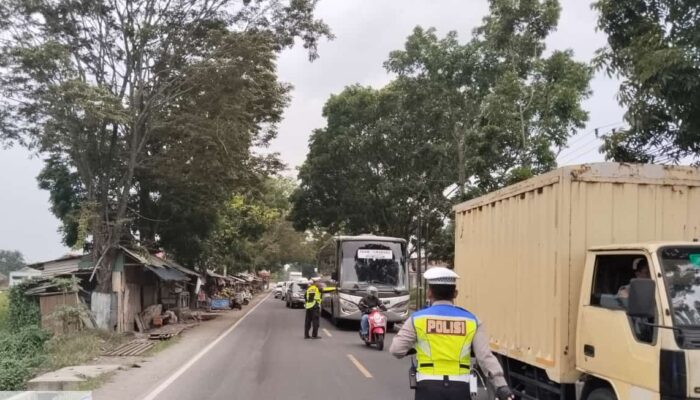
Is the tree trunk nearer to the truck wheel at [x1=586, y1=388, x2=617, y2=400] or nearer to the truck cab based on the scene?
the truck cab

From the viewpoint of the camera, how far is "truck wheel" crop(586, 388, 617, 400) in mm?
5625

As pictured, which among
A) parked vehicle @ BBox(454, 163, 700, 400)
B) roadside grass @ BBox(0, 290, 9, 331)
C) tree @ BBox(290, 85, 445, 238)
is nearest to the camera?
parked vehicle @ BBox(454, 163, 700, 400)

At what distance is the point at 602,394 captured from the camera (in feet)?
18.9

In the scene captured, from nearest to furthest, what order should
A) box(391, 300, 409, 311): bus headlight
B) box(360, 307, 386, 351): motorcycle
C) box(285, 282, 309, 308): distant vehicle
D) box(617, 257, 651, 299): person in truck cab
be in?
box(617, 257, 651, 299): person in truck cab < box(360, 307, 386, 351): motorcycle < box(391, 300, 409, 311): bus headlight < box(285, 282, 309, 308): distant vehicle

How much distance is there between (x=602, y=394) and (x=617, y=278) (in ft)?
3.37

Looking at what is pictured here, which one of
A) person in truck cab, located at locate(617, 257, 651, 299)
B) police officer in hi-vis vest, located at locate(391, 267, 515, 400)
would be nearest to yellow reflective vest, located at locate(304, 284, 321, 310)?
person in truck cab, located at locate(617, 257, 651, 299)

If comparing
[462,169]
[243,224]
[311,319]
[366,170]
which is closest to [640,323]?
[311,319]

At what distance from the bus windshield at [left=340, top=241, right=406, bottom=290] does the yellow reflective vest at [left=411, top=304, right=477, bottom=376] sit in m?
17.7

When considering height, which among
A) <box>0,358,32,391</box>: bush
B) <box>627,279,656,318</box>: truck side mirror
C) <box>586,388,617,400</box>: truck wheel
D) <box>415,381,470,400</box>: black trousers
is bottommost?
<box>0,358,32,391</box>: bush

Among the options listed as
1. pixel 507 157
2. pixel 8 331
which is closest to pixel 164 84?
pixel 8 331

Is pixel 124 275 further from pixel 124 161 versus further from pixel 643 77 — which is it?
pixel 643 77

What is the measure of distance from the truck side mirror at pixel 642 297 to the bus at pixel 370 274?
55.5 feet

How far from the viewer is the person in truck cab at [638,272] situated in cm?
548

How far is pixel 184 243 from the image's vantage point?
95.7 feet
